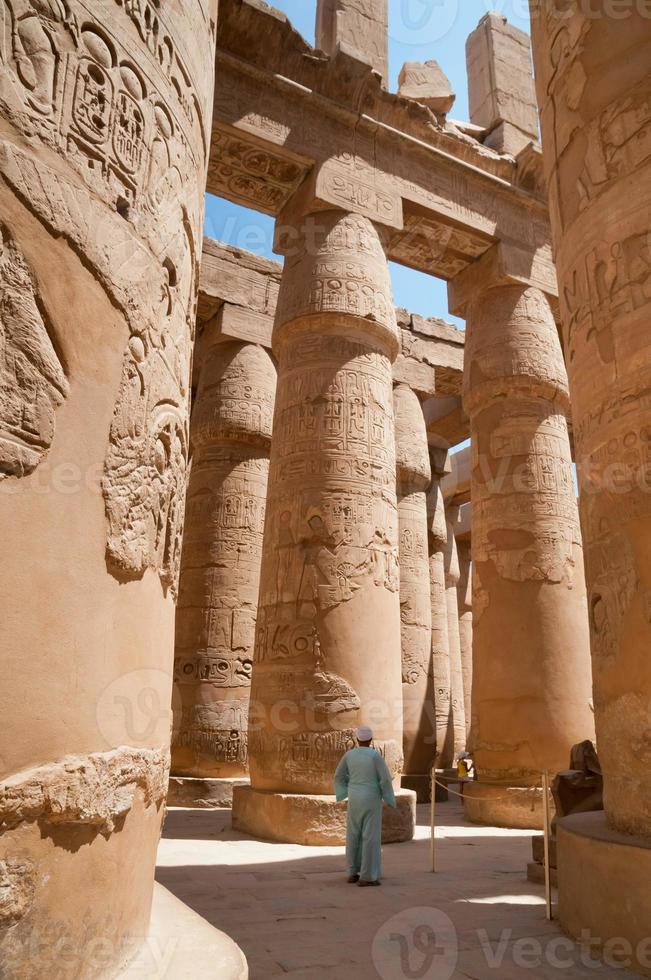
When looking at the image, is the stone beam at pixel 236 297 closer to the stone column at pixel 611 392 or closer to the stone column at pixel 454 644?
the stone column at pixel 454 644

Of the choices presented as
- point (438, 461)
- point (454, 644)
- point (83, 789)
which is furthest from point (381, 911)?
point (454, 644)

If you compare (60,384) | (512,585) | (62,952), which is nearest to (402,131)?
(512,585)

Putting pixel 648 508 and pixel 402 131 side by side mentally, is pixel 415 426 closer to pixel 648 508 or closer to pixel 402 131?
pixel 402 131

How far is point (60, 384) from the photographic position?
1.88 meters

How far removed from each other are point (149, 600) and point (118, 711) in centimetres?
34

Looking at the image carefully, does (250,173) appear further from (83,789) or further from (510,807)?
(83,789)

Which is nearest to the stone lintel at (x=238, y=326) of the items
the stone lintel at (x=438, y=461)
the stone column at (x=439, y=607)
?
the stone column at (x=439, y=607)

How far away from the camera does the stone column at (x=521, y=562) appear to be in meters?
7.97

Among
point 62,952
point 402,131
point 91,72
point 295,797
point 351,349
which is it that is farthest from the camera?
point 402,131

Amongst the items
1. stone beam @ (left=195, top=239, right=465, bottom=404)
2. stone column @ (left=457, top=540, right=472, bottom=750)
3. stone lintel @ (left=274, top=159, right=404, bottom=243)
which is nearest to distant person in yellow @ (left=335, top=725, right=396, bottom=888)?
stone lintel @ (left=274, top=159, right=404, bottom=243)

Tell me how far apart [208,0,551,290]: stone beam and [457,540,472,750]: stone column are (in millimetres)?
11433

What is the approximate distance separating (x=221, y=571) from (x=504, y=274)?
5.38m

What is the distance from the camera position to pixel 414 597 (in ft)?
39.2

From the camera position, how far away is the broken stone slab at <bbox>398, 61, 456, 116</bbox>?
10.3 meters
